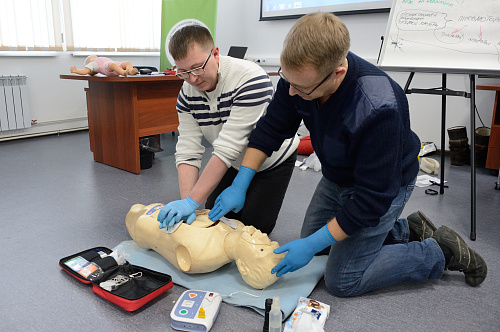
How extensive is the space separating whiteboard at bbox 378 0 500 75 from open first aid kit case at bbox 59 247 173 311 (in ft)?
5.65

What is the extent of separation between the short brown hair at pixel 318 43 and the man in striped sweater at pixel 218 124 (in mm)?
467

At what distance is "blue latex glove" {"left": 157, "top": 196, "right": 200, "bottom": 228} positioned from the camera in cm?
129

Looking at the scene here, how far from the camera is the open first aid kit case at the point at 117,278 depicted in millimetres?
1165

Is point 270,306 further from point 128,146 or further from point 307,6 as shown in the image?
point 307,6

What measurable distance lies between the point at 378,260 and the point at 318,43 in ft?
2.41

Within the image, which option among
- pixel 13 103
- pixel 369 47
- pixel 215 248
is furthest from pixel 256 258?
pixel 13 103

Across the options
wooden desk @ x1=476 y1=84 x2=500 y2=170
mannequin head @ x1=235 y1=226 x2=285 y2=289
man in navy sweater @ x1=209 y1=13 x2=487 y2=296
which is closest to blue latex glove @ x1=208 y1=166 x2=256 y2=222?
man in navy sweater @ x1=209 y1=13 x2=487 y2=296

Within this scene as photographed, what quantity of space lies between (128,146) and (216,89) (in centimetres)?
135

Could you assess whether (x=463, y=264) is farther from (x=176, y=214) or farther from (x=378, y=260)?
(x=176, y=214)

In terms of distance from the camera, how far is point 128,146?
8.51ft

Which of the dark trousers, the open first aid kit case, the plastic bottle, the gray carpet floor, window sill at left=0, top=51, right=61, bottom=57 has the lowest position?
the gray carpet floor

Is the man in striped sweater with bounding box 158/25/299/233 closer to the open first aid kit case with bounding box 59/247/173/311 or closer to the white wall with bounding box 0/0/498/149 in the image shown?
the open first aid kit case with bounding box 59/247/173/311

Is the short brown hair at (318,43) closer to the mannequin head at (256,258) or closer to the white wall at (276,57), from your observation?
the mannequin head at (256,258)

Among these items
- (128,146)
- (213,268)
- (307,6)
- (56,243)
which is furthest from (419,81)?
(56,243)
